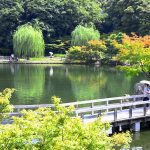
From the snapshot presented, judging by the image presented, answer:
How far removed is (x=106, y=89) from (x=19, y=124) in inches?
1102

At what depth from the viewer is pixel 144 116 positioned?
20.9m

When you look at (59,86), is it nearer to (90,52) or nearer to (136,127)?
(136,127)

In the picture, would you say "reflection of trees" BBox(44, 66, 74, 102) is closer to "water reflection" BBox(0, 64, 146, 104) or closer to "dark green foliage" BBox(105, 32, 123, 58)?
"water reflection" BBox(0, 64, 146, 104)

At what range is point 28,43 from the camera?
65875mm

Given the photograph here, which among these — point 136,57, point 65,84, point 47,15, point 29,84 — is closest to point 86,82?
point 65,84

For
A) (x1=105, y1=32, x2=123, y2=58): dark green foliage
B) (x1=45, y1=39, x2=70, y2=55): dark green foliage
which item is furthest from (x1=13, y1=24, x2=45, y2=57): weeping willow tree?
(x1=105, y1=32, x2=123, y2=58): dark green foliage

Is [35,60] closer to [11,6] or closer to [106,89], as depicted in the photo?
[11,6]

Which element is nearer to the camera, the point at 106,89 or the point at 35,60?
the point at 106,89

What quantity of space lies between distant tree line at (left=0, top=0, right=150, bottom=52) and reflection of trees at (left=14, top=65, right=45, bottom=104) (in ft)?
54.8

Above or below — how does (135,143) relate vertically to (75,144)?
below

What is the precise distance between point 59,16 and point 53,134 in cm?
6602

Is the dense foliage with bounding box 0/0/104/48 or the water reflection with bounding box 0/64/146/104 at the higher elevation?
the dense foliage with bounding box 0/0/104/48

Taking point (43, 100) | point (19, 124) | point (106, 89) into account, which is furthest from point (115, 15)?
point (19, 124)

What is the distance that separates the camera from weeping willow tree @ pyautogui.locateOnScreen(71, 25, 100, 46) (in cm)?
6762
